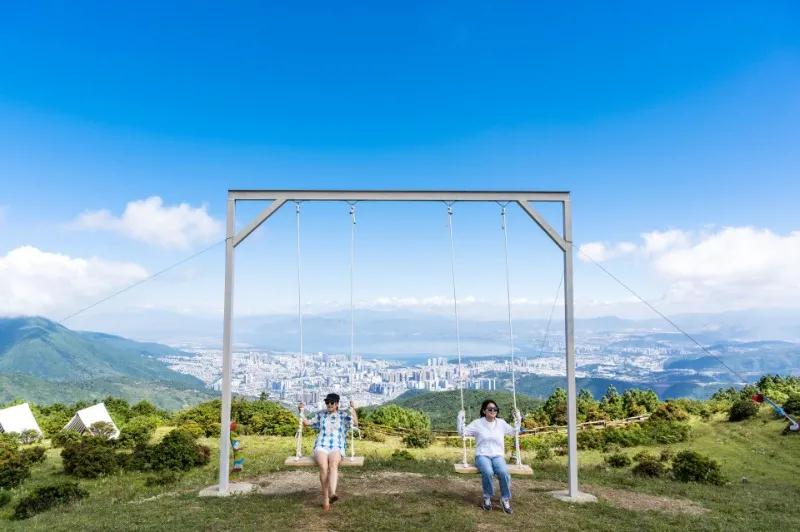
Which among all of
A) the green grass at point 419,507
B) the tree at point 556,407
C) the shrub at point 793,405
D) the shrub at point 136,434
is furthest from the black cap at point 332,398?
the shrub at point 793,405

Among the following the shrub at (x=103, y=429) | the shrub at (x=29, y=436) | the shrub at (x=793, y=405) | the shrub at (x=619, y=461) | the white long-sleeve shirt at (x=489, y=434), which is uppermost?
the white long-sleeve shirt at (x=489, y=434)

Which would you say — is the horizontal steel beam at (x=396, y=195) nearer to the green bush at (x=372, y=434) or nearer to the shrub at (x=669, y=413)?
the green bush at (x=372, y=434)

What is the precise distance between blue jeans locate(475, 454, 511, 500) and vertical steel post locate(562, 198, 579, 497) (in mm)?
1613

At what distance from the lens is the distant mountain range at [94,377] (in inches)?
2889

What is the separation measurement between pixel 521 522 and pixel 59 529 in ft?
20.7

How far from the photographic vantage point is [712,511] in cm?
866

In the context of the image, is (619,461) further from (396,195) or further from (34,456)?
(34,456)

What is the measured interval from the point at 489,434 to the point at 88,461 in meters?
11.6

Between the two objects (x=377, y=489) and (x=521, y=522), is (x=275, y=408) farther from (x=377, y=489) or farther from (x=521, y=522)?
(x=521, y=522)

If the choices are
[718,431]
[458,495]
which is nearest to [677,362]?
[718,431]

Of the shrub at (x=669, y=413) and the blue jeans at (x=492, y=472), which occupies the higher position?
the blue jeans at (x=492, y=472)

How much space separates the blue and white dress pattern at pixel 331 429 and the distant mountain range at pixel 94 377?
1480 inches

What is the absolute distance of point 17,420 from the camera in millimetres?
24594

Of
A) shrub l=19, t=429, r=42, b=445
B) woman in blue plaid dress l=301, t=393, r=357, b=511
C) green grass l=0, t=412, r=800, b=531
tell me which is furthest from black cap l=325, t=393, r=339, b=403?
shrub l=19, t=429, r=42, b=445
